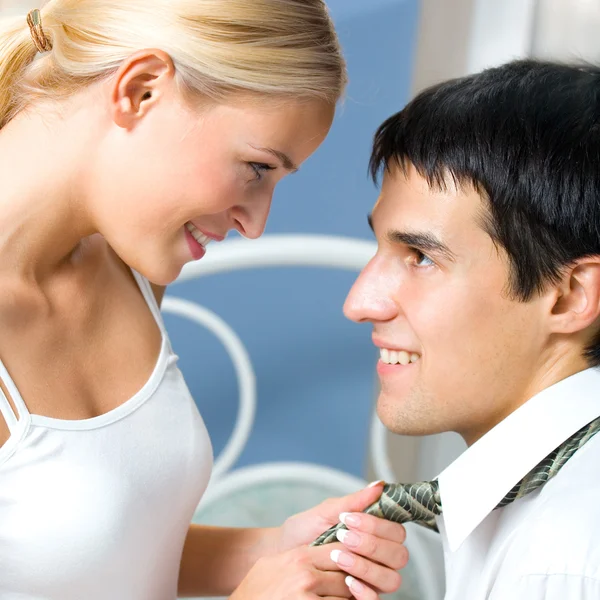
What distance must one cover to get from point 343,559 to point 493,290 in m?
0.37

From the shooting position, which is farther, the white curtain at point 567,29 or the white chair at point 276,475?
the white chair at point 276,475

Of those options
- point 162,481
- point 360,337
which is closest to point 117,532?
point 162,481

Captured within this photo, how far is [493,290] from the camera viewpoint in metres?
1.11

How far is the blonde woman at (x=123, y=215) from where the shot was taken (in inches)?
39.2

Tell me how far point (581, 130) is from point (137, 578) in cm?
77

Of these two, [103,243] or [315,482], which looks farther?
[315,482]

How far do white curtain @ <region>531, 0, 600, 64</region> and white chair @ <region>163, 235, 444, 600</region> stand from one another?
0.54 metres

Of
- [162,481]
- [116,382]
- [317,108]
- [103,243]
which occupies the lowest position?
[162,481]

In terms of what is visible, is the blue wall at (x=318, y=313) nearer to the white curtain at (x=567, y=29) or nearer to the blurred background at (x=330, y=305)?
the blurred background at (x=330, y=305)

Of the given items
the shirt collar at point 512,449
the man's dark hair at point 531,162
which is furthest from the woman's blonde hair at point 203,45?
the shirt collar at point 512,449

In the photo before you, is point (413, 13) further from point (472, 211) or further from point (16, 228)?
point (16, 228)

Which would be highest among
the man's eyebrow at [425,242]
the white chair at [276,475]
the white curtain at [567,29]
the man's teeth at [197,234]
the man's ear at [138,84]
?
the white curtain at [567,29]

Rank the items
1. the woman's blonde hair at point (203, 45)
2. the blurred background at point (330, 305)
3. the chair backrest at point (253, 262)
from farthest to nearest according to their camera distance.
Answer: the blurred background at point (330, 305), the chair backrest at point (253, 262), the woman's blonde hair at point (203, 45)

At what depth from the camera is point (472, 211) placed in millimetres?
1098
